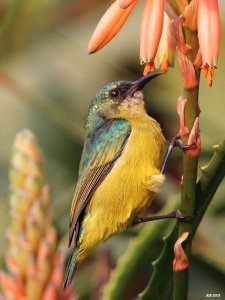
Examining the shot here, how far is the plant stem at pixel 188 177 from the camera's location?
1767 millimetres

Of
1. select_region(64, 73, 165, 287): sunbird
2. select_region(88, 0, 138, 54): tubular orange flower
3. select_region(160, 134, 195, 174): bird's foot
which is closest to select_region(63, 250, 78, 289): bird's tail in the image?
select_region(64, 73, 165, 287): sunbird

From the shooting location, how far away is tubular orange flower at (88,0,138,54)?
1792 millimetres

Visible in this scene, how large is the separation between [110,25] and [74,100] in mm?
2367

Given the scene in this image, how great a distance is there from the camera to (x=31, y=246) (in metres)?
1.97

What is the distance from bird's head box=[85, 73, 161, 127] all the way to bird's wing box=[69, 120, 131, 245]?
0.18 m

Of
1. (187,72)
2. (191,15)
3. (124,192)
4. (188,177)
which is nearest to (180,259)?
(188,177)

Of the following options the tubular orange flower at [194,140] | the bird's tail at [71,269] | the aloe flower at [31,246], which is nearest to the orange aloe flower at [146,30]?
the tubular orange flower at [194,140]

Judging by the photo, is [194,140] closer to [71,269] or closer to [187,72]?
[187,72]

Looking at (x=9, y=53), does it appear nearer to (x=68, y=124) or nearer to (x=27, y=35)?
(x=27, y=35)

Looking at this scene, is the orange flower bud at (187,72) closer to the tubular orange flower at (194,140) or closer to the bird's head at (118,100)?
the tubular orange flower at (194,140)

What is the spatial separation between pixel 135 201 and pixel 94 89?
1389mm

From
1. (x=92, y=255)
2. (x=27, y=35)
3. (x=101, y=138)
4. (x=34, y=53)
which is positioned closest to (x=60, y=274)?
(x=101, y=138)

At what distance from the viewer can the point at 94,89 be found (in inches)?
163

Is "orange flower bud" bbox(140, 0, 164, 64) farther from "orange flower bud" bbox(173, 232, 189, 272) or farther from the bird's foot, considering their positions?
"orange flower bud" bbox(173, 232, 189, 272)
